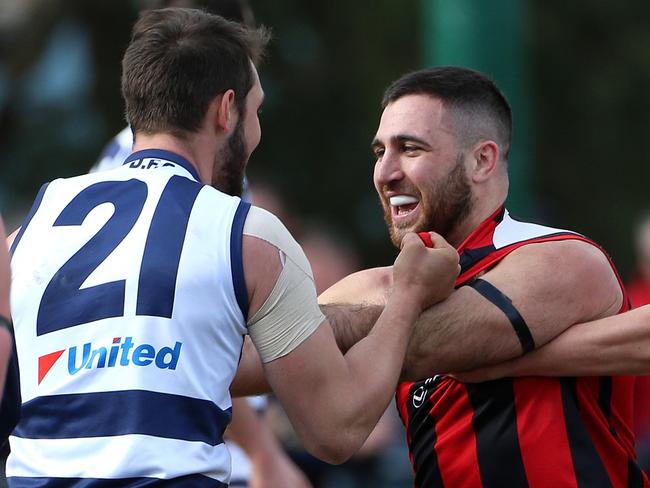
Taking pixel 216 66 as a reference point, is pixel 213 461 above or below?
below

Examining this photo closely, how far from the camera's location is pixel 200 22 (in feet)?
13.1

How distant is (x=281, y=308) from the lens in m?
3.66

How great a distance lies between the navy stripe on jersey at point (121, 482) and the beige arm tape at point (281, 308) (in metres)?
0.37

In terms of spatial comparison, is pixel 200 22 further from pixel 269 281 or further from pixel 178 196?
pixel 269 281

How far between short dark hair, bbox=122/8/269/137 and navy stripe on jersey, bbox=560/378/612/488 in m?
1.30

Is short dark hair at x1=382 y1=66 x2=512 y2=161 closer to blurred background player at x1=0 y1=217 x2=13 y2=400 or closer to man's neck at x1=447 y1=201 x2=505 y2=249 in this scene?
man's neck at x1=447 y1=201 x2=505 y2=249

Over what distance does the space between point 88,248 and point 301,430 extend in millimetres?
725

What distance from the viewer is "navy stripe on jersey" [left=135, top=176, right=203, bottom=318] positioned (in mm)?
3545

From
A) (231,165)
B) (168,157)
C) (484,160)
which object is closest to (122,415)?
(168,157)

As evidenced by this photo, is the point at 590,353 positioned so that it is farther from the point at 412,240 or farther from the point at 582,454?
the point at 412,240

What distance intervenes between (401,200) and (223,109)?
0.86m

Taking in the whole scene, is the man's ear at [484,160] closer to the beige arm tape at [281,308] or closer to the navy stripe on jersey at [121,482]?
the beige arm tape at [281,308]

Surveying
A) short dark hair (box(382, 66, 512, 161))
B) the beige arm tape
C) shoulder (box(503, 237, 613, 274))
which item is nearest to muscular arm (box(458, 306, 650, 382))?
shoulder (box(503, 237, 613, 274))

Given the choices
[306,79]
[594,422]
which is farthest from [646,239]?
[306,79]
